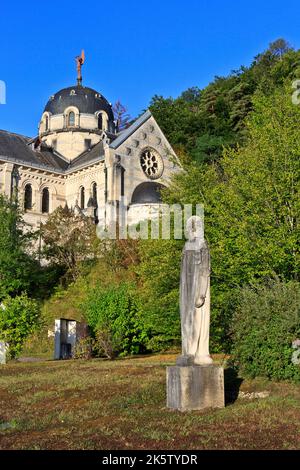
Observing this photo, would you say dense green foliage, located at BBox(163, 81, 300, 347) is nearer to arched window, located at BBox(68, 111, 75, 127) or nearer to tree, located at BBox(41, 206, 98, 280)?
tree, located at BBox(41, 206, 98, 280)

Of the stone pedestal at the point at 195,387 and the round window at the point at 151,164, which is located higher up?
the round window at the point at 151,164

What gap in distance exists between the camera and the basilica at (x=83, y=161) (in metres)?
46.1

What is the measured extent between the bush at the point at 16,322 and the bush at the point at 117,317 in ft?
8.97

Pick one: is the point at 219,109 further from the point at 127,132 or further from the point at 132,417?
the point at 132,417

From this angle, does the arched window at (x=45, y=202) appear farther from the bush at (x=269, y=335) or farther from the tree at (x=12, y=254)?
the bush at (x=269, y=335)

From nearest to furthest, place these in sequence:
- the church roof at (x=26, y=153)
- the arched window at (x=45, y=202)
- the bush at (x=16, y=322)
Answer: the bush at (x=16, y=322) < the church roof at (x=26, y=153) < the arched window at (x=45, y=202)

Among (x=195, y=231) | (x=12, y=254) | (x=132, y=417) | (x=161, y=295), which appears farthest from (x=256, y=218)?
(x=12, y=254)

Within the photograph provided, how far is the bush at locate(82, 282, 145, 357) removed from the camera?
887 inches

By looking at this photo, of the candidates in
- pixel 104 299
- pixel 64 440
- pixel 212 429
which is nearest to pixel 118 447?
pixel 64 440

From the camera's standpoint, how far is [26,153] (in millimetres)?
51188

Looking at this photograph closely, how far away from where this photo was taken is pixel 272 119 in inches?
872

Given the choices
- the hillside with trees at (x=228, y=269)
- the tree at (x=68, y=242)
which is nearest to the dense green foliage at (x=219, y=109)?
the tree at (x=68, y=242)

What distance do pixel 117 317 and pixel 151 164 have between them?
28710 millimetres
